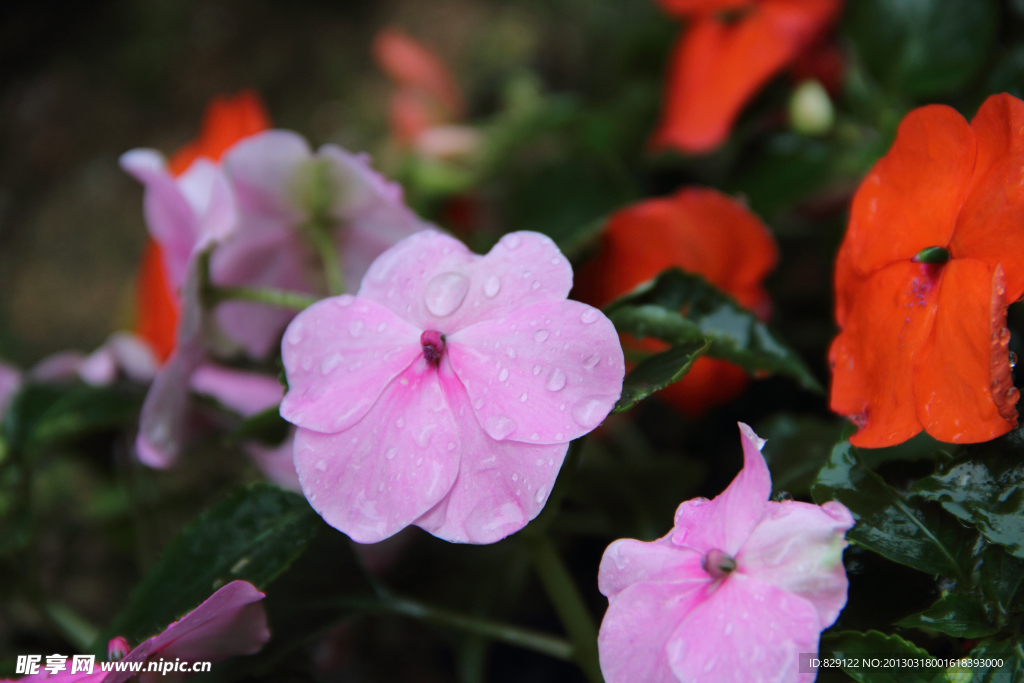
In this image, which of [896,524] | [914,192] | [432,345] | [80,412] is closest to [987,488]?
[896,524]

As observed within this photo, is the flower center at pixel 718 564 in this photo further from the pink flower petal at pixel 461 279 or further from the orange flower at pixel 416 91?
the orange flower at pixel 416 91

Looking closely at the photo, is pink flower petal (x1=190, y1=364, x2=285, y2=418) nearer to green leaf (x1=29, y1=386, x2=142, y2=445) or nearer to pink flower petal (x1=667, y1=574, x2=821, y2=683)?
green leaf (x1=29, y1=386, x2=142, y2=445)

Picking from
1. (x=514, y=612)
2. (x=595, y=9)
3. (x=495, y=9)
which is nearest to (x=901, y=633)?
(x=514, y=612)

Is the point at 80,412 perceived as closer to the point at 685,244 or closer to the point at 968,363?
the point at 685,244

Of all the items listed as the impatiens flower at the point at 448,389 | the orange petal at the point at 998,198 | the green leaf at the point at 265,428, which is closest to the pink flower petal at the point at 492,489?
the impatiens flower at the point at 448,389

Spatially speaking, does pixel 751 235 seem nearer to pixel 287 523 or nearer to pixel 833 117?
pixel 833 117
